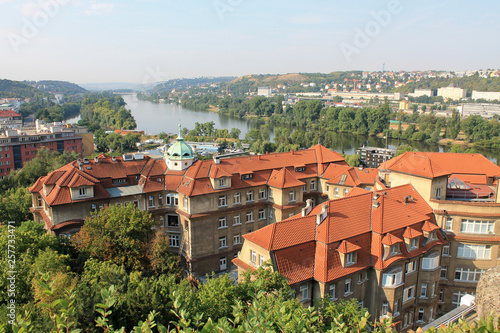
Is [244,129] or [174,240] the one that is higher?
[174,240]

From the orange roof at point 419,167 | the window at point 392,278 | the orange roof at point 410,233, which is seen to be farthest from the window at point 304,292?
the orange roof at point 419,167

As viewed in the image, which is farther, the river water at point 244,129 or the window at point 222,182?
the river water at point 244,129

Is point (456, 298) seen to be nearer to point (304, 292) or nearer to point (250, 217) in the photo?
point (304, 292)

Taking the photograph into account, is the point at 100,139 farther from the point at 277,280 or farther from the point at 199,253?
the point at 277,280

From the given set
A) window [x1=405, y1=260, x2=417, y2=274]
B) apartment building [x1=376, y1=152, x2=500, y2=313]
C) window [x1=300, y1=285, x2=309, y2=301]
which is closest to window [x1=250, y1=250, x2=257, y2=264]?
window [x1=300, y1=285, x2=309, y2=301]

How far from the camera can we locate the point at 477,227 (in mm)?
17078

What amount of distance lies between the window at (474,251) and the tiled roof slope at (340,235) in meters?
1.23

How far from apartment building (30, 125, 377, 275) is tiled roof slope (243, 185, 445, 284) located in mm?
5985

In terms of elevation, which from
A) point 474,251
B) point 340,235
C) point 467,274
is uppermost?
point 340,235

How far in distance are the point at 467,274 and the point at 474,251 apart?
116 centimetres

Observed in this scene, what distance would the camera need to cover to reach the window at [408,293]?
16.4 meters

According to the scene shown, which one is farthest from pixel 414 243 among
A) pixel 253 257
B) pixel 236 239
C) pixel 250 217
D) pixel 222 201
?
pixel 222 201

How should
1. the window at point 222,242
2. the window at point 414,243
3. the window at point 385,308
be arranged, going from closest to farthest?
1. the window at point 385,308
2. the window at point 414,243
3. the window at point 222,242

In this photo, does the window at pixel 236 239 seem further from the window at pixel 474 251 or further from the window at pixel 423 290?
the window at pixel 474 251
